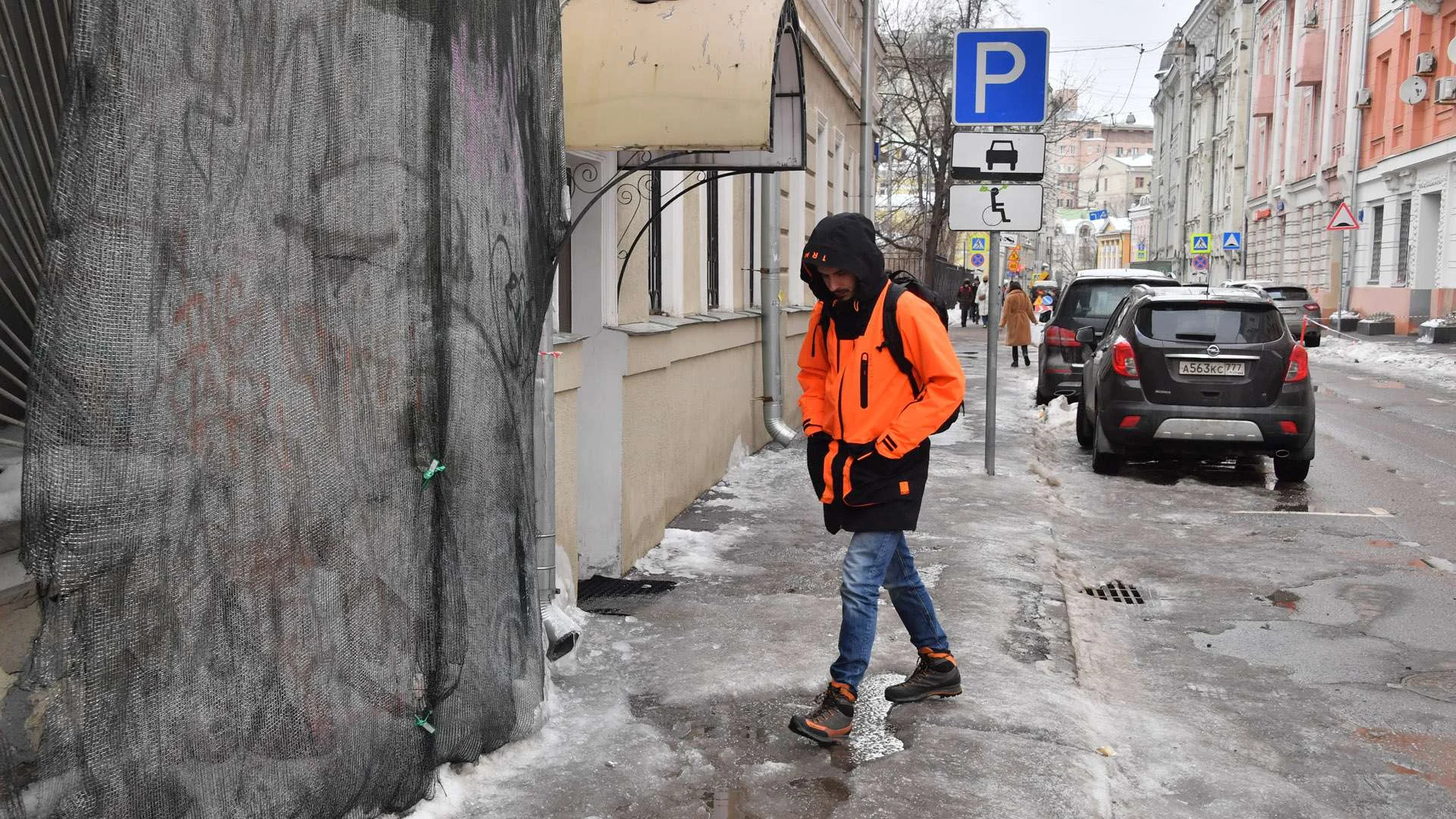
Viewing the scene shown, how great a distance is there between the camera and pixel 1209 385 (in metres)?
10.3

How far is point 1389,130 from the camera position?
35.2m

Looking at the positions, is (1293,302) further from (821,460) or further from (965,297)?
(821,460)

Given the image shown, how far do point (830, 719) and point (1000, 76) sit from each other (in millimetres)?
6574

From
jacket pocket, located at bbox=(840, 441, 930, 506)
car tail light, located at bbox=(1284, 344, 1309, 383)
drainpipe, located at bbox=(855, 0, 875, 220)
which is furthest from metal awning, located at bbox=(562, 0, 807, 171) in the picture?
drainpipe, located at bbox=(855, 0, 875, 220)

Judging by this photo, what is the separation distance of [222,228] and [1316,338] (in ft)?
92.5

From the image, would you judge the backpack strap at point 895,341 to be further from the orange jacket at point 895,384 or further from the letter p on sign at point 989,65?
the letter p on sign at point 989,65

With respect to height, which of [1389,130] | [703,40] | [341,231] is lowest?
[341,231]

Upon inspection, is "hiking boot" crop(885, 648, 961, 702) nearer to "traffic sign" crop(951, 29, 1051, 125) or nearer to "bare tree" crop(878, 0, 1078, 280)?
"traffic sign" crop(951, 29, 1051, 125)

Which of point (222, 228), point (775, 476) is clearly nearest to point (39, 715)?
point (222, 228)

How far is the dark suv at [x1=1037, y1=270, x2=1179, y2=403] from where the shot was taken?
51.5ft

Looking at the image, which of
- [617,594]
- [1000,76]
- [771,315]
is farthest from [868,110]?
[617,594]

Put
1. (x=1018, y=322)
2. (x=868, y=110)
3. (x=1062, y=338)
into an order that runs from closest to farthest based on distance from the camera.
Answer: (x=1062, y=338) → (x=868, y=110) → (x=1018, y=322)

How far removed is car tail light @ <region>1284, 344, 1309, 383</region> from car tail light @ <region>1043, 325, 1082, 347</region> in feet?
17.5

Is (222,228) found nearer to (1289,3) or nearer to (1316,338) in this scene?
(1316,338)
